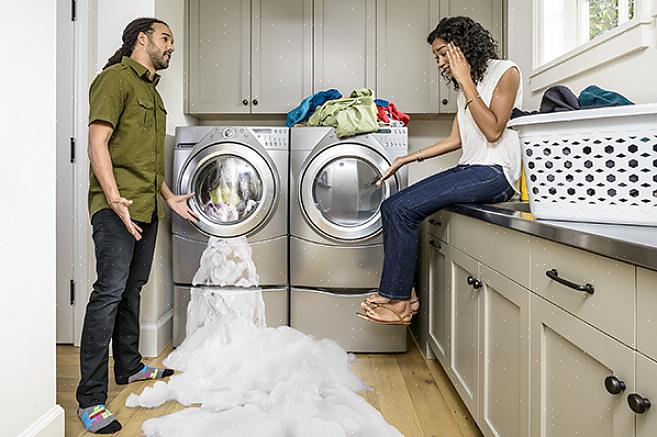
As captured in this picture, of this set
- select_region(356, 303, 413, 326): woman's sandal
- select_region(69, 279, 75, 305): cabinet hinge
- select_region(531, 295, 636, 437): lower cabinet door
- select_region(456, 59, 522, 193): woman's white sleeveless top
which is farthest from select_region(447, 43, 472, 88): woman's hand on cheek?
select_region(69, 279, 75, 305): cabinet hinge

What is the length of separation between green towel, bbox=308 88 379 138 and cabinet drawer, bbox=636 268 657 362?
1968 millimetres

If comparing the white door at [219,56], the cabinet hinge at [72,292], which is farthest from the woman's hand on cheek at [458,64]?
the cabinet hinge at [72,292]

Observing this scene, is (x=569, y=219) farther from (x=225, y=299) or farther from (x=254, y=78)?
(x=254, y=78)

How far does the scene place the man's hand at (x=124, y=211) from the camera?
1970 mm

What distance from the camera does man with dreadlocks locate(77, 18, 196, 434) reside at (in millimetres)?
1993

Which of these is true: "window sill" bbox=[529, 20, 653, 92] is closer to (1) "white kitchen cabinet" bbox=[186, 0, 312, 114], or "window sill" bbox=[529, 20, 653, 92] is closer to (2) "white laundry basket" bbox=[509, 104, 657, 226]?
(2) "white laundry basket" bbox=[509, 104, 657, 226]

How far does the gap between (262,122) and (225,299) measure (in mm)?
1282

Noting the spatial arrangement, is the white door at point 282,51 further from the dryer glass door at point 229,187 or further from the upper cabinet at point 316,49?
the dryer glass door at point 229,187

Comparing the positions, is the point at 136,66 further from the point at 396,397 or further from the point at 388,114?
the point at 396,397

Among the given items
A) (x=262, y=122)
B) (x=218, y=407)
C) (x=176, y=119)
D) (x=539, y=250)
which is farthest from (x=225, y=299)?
(x=539, y=250)

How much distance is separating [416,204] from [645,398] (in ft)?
4.41

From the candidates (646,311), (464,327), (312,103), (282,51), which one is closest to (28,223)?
(464,327)

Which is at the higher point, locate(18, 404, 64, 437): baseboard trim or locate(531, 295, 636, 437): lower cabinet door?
locate(531, 295, 636, 437): lower cabinet door

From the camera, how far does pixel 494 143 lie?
215cm
